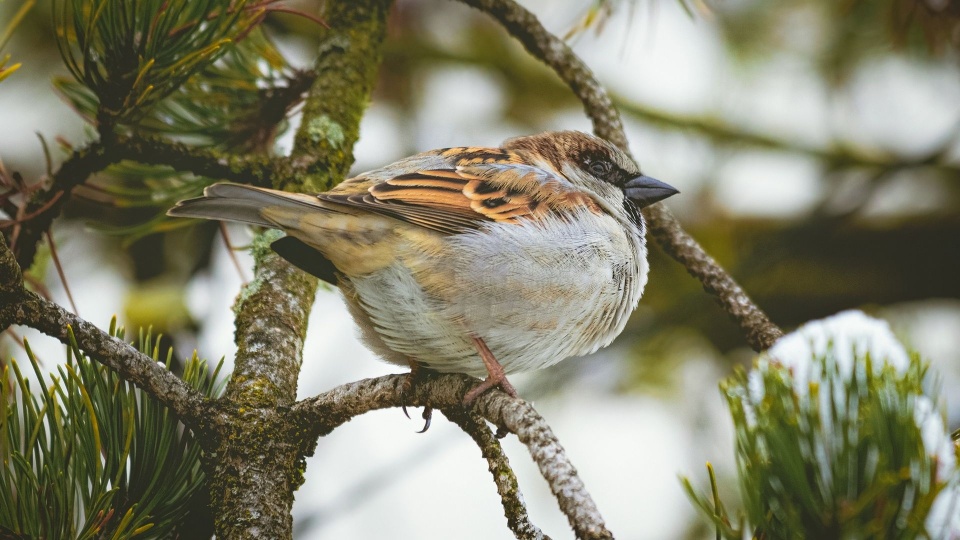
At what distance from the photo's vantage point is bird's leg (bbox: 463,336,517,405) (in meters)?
2.10

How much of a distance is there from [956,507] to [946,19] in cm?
231

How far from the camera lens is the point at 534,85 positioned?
505 centimetres

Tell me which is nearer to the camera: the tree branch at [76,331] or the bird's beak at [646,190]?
the tree branch at [76,331]

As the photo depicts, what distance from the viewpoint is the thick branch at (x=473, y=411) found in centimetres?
145

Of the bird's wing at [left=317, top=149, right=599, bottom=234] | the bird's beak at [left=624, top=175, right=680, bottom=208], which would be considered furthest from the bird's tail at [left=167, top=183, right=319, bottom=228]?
the bird's beak at [left=624, top=175, right=680, bottom=208]

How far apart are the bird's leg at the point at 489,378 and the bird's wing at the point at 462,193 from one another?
1.10ft

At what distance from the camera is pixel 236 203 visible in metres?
2.23

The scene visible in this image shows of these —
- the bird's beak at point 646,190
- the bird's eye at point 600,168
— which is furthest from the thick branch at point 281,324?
the bird's beak at point 646,190

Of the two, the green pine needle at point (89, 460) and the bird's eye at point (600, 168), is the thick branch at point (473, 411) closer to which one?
the green pine needle at point (89, 460)

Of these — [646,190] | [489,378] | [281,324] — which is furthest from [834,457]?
[646,190]

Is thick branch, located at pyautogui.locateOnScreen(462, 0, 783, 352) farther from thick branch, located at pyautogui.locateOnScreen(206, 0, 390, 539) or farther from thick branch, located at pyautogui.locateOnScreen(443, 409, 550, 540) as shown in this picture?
thick branch, located at pyautogui.locateOnScreen(443, 409, 550, 540)

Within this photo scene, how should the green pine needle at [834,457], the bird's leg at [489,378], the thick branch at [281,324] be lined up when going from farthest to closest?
the bird's leg at [489,378]
the thick branch at [281,324]
the green pine needle at [834,457]

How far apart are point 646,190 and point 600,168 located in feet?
0.73

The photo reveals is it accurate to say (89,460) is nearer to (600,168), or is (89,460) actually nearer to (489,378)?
(489,378)
